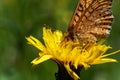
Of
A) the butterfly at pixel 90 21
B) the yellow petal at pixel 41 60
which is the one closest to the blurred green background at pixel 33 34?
the butterfly at pixel 90 21

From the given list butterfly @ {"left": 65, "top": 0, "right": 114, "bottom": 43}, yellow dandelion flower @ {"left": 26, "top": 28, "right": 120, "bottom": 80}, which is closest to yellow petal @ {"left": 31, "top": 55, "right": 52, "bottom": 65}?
yellow dandelion flower @ {"left": 26, "top": 28, "right": 120, "bottom": 80}

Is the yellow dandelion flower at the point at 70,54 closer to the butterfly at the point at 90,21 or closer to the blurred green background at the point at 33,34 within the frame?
the butterfly at the point at 90,21

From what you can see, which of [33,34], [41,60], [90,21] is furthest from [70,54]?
[33,34]

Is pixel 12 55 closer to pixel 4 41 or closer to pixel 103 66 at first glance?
pixel 4 41

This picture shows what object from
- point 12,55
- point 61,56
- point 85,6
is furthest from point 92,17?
point 12,55

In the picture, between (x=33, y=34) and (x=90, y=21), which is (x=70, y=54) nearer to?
(x=90, y=21)

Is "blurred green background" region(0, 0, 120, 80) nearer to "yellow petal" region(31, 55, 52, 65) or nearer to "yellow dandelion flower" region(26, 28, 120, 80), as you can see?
"yellow dandelion flower" region(26, 28, 120, 80)

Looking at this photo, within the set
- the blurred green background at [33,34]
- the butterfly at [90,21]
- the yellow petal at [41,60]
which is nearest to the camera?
the yellow petal at [41,60]
